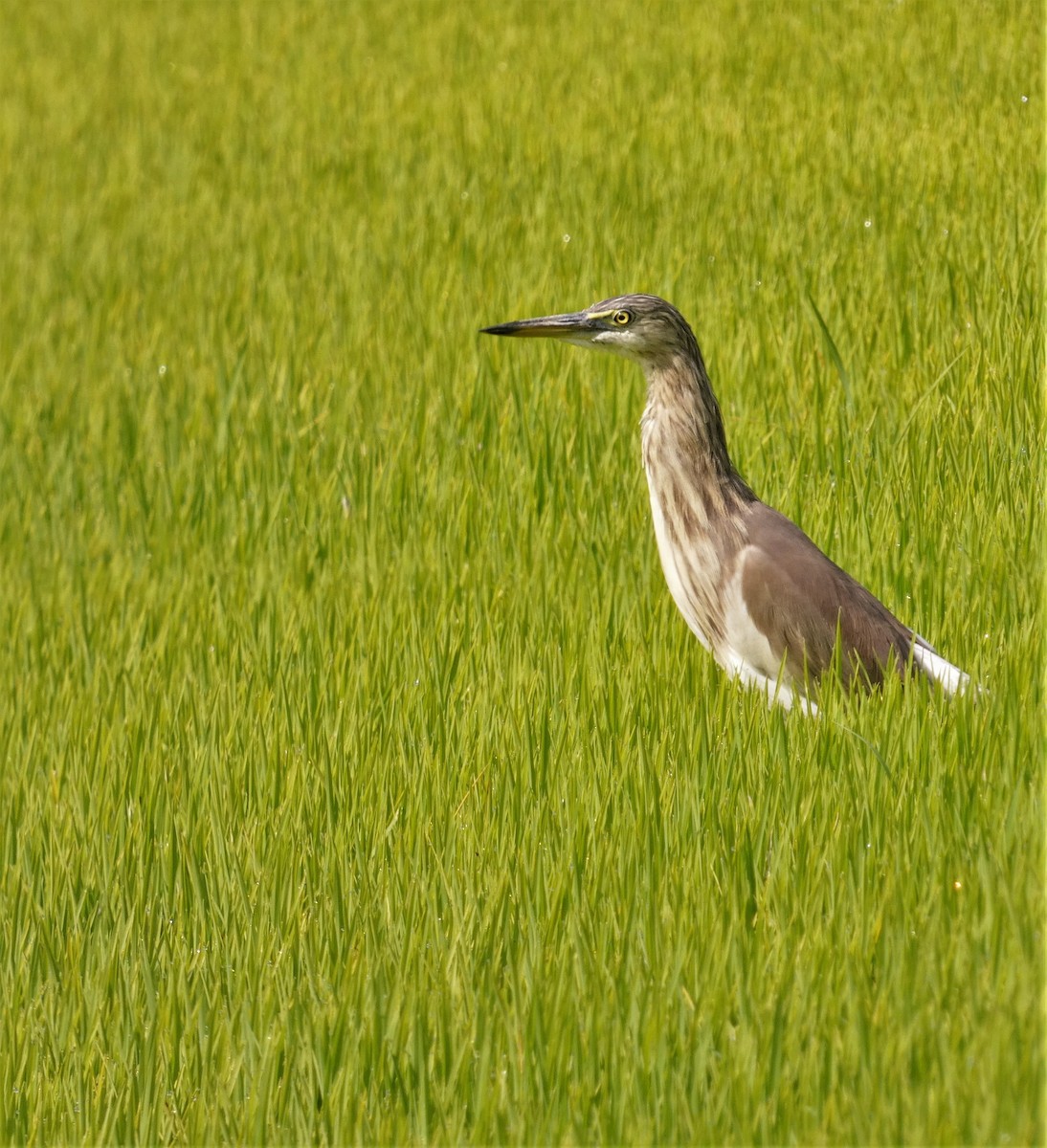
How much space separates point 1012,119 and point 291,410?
11.4ft

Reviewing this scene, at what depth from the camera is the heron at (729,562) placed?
13.9 ft

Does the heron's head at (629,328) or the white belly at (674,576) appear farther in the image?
the heron's head at (629,328)

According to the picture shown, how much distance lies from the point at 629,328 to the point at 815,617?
3.28 ft

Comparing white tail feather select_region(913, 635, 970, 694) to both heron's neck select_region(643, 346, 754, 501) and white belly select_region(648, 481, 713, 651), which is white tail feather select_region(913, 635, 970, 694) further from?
heron's neck select_region(643, 346, 754, 501)

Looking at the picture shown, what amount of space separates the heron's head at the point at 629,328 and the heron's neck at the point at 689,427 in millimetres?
41

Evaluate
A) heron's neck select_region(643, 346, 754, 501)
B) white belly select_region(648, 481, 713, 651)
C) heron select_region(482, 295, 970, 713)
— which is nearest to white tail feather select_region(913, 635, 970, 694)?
heron select_region(482, 295, 970, 713)

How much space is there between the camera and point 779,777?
3818 millimetres

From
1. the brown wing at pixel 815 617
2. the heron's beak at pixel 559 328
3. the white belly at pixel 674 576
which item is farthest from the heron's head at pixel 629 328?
the brown wing at pixel 815 617

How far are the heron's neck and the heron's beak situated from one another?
8.4 inches

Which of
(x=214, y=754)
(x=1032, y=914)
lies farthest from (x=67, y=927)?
(x=1032, y=914)

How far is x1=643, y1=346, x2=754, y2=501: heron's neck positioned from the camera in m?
4.54

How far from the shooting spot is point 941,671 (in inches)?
165

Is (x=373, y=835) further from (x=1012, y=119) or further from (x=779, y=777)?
(x=1012, y=119)

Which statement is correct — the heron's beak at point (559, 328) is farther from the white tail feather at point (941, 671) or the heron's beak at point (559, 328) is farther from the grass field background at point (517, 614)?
the white tail feather at point (941, 671)
